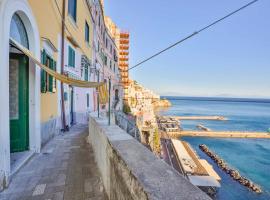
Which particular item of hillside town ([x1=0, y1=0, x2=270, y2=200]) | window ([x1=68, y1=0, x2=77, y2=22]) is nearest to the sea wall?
hillside town ([x1=0, y1=0, x2=270, y2=200])

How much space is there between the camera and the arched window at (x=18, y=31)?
14.3 feet

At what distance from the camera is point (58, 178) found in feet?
13.0

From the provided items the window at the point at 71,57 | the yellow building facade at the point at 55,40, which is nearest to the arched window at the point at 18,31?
Result: the yellow building facade at the point at 55,40

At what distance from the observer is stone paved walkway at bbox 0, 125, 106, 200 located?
3.30m

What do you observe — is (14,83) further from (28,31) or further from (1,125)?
(1,125)

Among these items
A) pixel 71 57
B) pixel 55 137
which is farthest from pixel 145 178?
pixel 71 57

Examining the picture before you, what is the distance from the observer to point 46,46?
6324 millimetres

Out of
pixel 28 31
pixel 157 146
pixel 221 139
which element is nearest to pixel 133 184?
pixel 28 31

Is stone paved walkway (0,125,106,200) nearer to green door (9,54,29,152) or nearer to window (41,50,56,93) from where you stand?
green door (9,54,29,152)

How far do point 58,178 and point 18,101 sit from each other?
98.3 inches

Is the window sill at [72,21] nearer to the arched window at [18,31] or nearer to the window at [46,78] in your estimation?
the window at [46,78]

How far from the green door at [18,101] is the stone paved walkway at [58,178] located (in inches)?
27.3

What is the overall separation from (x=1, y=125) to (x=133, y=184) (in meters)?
2.92

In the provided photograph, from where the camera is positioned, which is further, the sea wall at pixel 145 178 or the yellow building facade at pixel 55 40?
the yellow building facade at pixel 55 40
